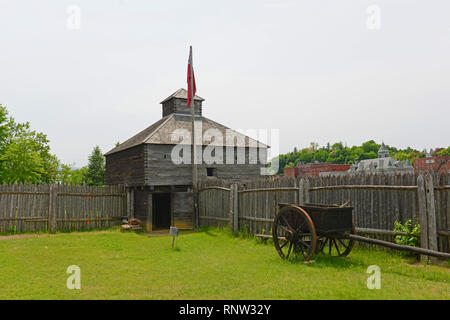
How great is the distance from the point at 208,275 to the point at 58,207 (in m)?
12.1

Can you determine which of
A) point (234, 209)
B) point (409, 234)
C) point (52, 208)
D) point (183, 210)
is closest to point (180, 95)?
point (183, 210)

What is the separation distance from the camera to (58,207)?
16.6m

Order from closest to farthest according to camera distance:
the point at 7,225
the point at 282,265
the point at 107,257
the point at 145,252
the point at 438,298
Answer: the point at 438,298, the point at 282,265, the point at 107,257, the point at 145,252, the point at 7,225

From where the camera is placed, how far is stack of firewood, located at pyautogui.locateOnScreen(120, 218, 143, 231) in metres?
17.3

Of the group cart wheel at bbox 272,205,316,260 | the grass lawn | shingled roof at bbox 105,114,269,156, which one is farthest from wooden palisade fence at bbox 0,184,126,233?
cart wheel at bbox 272,205,316,260

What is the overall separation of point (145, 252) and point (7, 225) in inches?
342

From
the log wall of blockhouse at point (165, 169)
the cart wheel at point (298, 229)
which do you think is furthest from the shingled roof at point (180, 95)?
the cart wheel at point (298, 229)

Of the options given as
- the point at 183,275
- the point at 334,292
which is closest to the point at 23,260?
the point at 183,275

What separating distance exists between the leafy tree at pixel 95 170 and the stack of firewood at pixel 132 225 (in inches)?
1222

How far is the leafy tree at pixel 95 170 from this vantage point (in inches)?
1849

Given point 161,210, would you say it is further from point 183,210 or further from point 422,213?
point 422,213

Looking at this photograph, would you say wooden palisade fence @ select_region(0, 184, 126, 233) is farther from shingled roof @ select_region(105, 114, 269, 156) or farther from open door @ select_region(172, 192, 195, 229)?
shingled roof @ select_region(105, 114, 269, 156)
